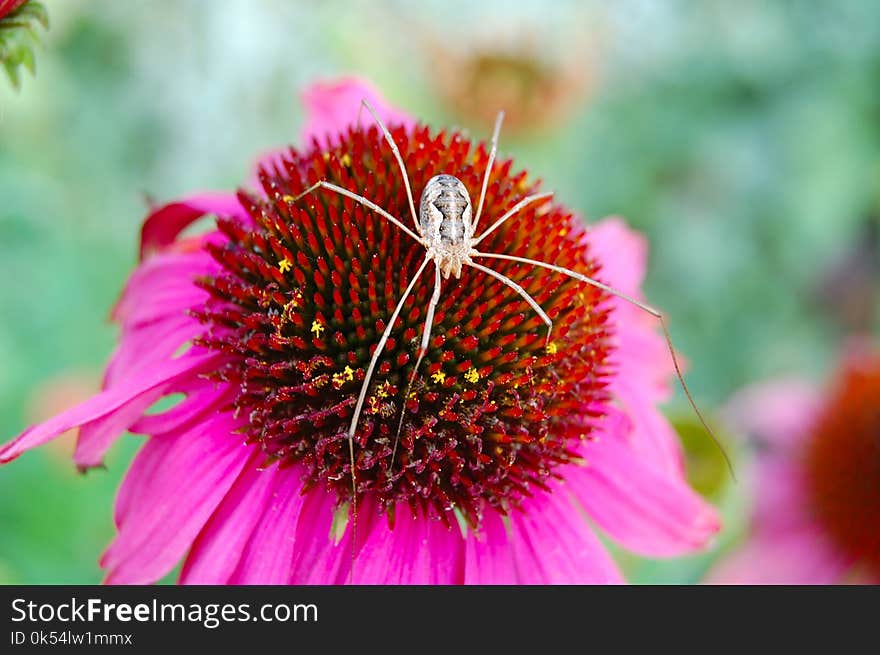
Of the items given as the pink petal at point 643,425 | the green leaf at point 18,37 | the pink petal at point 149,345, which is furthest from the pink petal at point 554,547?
the green leaf at point 18,37

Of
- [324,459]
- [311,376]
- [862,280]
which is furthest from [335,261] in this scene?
[862,280]

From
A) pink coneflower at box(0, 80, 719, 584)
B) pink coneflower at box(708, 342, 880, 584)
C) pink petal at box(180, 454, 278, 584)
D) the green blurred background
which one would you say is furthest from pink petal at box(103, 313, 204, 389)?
pink coneflower at box(708, 342, 880, 584)

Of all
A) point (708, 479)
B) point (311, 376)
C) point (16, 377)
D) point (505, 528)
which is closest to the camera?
point (311, 376)

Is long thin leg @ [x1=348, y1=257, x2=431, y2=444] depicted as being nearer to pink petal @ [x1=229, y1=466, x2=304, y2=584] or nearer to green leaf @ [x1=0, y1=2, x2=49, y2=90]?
pink petal @ [x1=229, y1=466, x2=304, y2=584]

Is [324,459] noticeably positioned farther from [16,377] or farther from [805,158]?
[805,158]

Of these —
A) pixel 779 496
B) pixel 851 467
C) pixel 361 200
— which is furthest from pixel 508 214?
pixel 779 496
